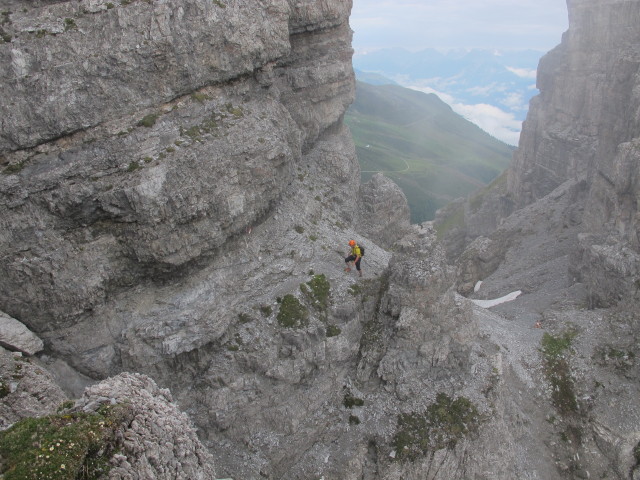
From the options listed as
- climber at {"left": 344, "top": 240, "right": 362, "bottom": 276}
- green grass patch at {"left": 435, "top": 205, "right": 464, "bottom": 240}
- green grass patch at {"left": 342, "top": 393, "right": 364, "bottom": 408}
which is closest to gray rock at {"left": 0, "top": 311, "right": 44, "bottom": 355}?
green grass patch at {"left": 342, "top": 393, "right": 364, "bottom": 408}

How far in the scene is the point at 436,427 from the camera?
135 ft

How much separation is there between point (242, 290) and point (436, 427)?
67.8 feet

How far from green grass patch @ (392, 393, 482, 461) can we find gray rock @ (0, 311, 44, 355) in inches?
1140

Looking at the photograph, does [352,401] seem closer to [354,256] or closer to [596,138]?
[354,256]

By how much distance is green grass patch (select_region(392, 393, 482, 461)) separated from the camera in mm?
39969

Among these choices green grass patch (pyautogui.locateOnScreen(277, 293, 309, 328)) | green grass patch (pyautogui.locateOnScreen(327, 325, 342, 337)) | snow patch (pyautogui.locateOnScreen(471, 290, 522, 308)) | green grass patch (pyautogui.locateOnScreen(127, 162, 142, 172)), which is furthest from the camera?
snow patch (pyautogui.locateOnScreen(471, 290, 522, 308))

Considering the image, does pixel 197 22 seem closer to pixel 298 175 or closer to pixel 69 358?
pixel 298 175

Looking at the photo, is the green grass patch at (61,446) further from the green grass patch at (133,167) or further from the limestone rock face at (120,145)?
the green grass patch at (133,167)

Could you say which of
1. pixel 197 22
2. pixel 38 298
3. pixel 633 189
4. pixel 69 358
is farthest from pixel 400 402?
pixel 633 189

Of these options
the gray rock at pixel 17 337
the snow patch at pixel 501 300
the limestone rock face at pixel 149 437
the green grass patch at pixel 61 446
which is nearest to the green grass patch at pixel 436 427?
the limestone rock face at pixel 149 437

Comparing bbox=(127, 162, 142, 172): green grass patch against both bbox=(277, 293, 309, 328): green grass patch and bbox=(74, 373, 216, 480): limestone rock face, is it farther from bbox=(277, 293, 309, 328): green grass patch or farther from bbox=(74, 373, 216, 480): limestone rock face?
bbox=(277, 293, 309, 328): green grass patch

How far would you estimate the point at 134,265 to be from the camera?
37781mm

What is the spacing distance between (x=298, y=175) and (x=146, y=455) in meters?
39.0

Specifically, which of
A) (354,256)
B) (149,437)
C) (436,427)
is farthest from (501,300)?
(149,437)
